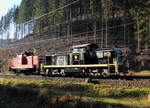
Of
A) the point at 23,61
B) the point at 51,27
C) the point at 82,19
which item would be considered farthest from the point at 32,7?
the point at 23,61

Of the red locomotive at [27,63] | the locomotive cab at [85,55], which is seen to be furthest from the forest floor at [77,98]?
the red locomotive at [27,63]

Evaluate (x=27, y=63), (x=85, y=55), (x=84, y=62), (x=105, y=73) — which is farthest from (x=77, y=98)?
(x=27, y=63)

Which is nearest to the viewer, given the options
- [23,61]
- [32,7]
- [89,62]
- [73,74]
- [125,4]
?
[89,62]

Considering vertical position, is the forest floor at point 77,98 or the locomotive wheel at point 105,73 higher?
the locomotive wheel at point 105,73

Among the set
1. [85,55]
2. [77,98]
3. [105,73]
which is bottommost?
[77,98]

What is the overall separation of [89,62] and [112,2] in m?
38.9

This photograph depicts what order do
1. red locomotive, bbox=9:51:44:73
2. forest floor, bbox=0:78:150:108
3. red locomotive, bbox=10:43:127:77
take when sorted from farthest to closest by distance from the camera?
red locomotive, bbox=9:51:44:73, red locomotive, bbox=10:43:127:77, forest floor, bbox=0:78:150:108

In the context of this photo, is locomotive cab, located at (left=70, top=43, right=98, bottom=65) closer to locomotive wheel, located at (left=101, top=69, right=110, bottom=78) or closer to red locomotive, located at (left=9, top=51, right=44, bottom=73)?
locomotive wheel, located at (left=101, top=69, right=110, bottom=78)

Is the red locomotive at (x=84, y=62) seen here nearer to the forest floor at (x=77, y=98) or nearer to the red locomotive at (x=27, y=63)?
the red locomotive at (x=27, y=63)

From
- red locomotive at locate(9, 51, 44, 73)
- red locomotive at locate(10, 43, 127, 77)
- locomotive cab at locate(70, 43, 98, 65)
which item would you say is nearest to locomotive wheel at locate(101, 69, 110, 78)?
red locomotive at locate(10, 43, 127, 77)

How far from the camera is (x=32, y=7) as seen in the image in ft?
304

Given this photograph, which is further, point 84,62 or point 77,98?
point 84,62

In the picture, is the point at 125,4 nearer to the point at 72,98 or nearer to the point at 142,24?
the point at 142,24

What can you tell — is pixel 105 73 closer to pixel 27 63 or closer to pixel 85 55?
pixel 85 55
